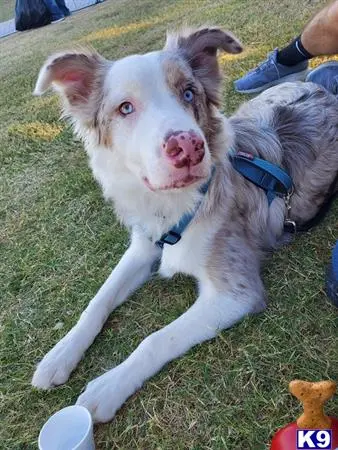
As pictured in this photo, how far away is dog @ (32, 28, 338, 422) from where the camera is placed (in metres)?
2.46

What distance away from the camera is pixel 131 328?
9.38ft

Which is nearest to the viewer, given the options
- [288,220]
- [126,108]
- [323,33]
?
[126,108]

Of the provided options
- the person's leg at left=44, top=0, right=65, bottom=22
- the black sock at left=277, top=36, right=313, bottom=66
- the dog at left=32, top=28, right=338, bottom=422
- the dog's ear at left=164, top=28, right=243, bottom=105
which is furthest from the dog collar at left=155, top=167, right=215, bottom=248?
the person's leg at left=44, top=0, right=65, bottom=22

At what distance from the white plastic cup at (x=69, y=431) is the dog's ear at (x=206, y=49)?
1855 mm

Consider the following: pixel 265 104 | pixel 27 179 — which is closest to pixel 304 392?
pixel 265 104

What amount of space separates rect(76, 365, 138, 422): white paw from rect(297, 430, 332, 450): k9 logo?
928mm

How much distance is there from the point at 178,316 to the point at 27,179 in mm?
2587

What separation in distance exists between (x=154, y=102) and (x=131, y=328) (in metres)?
1.24

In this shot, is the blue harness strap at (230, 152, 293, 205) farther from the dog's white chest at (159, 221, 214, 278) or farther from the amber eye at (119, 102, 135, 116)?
the amber eye at (119, 102, 135, 116)

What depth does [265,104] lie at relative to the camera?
145 inches

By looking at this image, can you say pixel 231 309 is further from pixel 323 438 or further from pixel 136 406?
pixel 323 438

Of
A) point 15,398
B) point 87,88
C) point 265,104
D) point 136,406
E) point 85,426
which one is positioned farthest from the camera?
point 265,104

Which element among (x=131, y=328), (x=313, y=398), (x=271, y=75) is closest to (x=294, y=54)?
(x=271, y=75)

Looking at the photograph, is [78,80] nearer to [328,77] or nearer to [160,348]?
[160,348]
